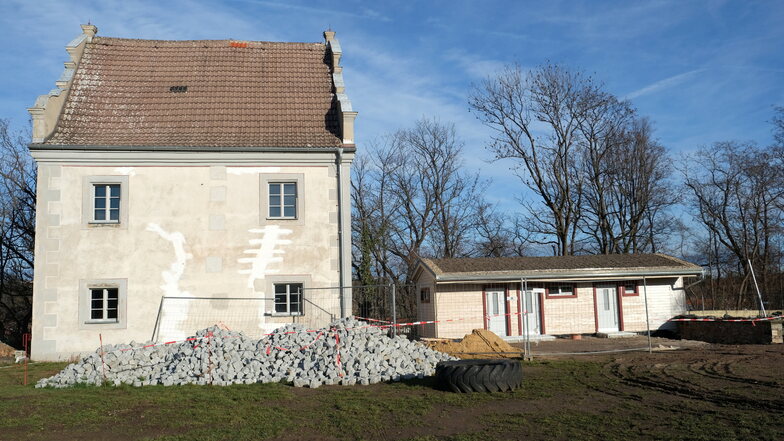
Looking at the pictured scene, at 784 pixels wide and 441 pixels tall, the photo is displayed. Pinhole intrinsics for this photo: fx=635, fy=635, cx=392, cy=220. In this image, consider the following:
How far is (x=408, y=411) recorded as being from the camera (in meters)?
9.71

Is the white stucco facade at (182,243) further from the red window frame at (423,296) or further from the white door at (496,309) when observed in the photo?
the white door at (496,309)

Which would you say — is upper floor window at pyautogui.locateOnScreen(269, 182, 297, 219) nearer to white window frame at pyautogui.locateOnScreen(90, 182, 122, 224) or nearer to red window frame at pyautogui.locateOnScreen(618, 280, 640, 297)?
white window frame at pyautogui.locateOnScreen(90, 182, 122, 224)

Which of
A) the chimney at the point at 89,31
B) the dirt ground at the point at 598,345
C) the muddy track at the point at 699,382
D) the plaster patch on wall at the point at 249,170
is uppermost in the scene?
the chimney at the point at 89,31

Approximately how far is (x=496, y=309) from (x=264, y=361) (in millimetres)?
11718

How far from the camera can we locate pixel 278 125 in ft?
65.2

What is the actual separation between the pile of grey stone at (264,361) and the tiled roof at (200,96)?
683 centimetres

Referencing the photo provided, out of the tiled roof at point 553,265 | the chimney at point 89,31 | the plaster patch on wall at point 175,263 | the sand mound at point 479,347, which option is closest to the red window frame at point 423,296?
the tiled roof at point 553,265

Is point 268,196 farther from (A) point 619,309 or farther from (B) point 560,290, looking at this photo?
(A) point 619,309

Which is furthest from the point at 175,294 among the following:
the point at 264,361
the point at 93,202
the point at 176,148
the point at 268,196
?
the point at 264,361

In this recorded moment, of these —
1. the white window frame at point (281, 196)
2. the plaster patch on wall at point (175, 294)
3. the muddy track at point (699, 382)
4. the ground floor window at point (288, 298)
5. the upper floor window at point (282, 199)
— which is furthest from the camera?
the upper floor window at point (282, 199)

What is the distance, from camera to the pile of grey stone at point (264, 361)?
42.1 ft

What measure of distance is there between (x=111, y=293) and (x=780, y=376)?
16754 mm

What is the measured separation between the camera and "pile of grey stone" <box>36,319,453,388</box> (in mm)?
12828

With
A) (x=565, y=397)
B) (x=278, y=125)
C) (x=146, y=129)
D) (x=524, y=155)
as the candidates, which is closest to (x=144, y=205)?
(x=146, y=129)
